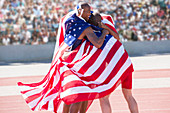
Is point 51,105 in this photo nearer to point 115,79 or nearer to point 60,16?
point 115,79

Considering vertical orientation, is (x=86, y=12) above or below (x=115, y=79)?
above

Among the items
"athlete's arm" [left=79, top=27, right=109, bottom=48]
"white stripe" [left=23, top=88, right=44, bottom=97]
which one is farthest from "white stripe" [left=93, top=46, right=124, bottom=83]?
"white stripe" [left=23, top=88, right=44, bottom=97]

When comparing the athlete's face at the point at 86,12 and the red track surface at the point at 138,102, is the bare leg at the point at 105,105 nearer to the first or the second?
the athlete's face at the point at 86,12

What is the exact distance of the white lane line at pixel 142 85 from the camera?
7497mm

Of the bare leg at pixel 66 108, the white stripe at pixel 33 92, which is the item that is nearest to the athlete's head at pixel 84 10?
the bare leg at pixel 66 108

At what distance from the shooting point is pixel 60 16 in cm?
1482

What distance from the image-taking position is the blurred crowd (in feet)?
46.3

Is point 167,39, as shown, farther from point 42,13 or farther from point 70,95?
point 70,95

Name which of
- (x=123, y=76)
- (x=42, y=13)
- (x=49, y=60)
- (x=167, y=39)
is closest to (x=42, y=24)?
(x=42, y=13)

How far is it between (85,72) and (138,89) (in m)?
3.63

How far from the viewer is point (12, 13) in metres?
14.4

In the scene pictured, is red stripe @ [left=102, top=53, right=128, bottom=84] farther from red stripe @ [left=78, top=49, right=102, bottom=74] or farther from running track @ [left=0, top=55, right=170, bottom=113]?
running track @ [left=0, top=55, right=170, bottom=113]

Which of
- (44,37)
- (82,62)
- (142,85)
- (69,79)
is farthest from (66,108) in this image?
(44,37)

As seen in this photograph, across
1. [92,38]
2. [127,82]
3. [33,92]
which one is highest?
[92,38]
